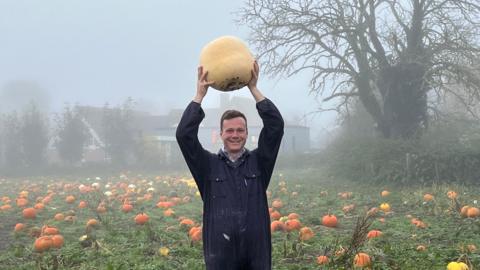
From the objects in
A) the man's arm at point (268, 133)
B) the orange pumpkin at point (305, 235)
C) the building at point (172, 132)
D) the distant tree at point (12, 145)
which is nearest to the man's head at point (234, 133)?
the man's arm at point (268, 133)

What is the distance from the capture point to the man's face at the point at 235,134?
343 cm

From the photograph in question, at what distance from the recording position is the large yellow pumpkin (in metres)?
3.71

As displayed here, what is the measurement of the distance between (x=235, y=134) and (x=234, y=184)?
1.19 feet

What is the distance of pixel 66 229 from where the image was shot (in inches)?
314

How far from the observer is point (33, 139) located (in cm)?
3328

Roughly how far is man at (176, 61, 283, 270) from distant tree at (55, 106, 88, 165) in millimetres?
A: 32456

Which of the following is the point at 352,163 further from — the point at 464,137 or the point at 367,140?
the point at 464,137

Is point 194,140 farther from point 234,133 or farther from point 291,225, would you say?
point 291,225

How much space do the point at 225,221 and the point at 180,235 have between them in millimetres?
3706

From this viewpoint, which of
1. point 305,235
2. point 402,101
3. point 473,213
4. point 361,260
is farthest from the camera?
point 402,101

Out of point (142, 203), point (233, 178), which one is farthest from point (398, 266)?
point (142, 203)

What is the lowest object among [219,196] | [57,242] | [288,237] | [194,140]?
[57,242]

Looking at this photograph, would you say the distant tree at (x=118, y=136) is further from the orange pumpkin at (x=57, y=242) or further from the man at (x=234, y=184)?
the man at (x=234, y=184)

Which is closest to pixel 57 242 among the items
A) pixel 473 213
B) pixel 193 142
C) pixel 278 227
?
pixel 278 227
